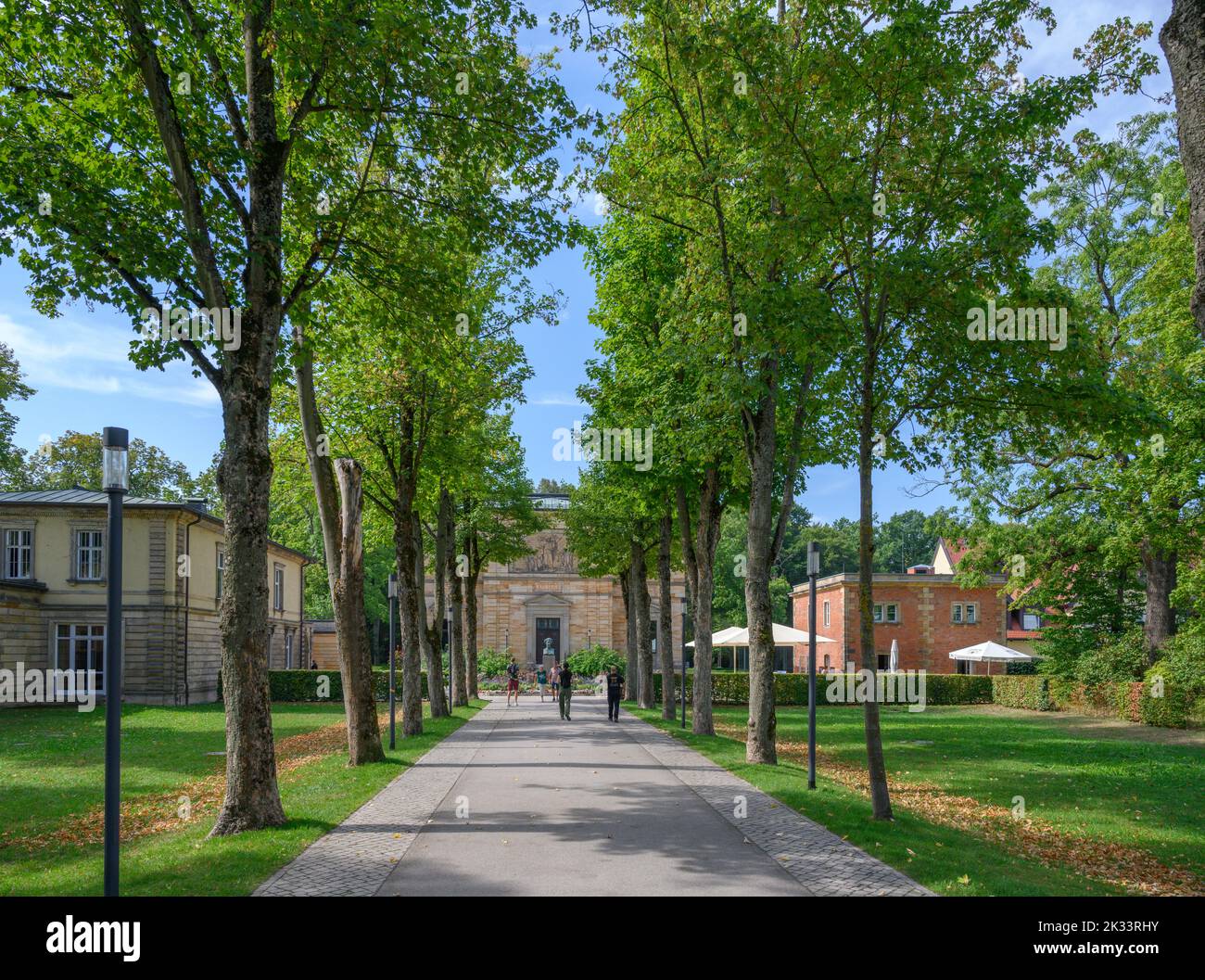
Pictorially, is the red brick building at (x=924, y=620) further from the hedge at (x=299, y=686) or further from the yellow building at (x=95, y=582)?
the yellow building at (x=95, y=582)

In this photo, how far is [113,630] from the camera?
6.08 meters

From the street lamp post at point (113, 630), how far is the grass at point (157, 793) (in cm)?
106

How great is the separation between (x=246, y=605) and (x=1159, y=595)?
2896cm

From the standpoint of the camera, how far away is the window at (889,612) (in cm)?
5481

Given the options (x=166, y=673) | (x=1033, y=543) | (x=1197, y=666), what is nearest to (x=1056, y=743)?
(x=1197, y=666)

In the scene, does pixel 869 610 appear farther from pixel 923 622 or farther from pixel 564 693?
pixel 923 622

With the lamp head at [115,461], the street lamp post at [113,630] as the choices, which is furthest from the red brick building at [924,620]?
the lamp head at [115,461]

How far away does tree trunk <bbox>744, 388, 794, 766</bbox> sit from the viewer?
52.5 feet

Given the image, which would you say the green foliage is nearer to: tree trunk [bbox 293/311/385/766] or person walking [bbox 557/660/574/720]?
person walking [bbox 557/660/574/720]

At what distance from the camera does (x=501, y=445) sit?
27719mm

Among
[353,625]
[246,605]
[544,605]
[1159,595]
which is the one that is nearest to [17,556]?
[353,625]
